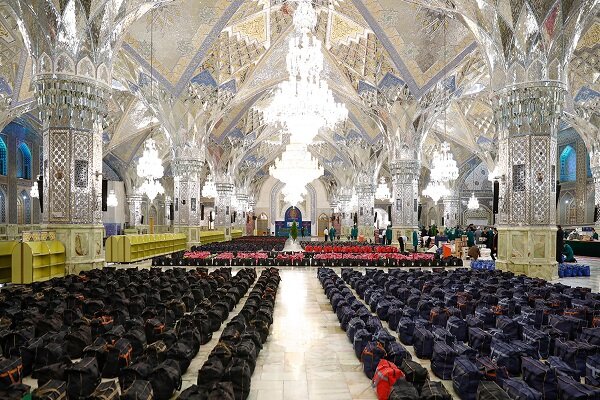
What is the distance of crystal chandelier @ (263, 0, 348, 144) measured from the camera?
15539mm

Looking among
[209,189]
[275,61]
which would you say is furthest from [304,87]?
[209,189]

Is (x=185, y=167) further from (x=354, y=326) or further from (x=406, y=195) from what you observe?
(x=354, y=326)

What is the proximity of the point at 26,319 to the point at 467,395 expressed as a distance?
534cm

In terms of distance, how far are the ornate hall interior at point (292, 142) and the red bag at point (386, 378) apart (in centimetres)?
24

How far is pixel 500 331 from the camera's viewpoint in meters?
6.14

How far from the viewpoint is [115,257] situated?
58.7ft

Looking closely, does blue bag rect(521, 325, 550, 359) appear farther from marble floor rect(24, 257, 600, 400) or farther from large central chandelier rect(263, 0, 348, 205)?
large central chandelier rect(263, 0, 348, 205)

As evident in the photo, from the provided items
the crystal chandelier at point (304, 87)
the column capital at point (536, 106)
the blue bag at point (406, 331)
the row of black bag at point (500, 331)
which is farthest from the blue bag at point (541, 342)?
the crystal chandelier at point (304, 87)

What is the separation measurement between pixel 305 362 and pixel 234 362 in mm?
1277

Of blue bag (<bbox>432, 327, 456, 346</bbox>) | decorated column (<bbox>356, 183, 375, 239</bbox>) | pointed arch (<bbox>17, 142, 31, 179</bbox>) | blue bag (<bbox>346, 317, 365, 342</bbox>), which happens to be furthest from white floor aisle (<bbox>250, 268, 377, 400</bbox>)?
decorated column (<bbox>356, 183, 375, 239</bbox>)

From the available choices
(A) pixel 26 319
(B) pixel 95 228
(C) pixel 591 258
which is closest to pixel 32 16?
(B) pixel 95 228

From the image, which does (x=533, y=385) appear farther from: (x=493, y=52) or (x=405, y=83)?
(x=405, y=83)

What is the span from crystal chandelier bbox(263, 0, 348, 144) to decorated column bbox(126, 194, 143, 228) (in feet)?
86.0

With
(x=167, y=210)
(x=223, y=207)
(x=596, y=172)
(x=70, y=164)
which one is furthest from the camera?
(x=167, y=210)
